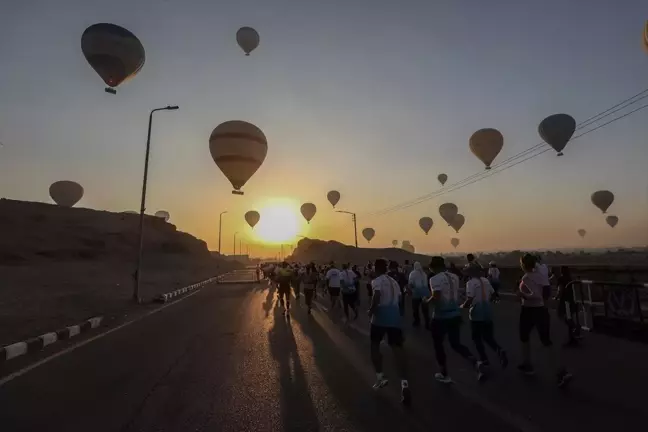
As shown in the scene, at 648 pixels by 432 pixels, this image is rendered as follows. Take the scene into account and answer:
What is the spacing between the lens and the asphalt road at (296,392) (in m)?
4.73

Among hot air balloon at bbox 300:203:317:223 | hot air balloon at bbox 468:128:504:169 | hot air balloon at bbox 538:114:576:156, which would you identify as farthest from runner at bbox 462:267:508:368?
hot air balloon at bbox 300:203:317:223

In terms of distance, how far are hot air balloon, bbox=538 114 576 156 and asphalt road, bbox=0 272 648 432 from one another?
27272mm

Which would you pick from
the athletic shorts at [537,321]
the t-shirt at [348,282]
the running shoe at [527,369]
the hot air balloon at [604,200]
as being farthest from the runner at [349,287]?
the hot air balloon at [604,200]

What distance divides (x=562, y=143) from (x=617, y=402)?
105 feet

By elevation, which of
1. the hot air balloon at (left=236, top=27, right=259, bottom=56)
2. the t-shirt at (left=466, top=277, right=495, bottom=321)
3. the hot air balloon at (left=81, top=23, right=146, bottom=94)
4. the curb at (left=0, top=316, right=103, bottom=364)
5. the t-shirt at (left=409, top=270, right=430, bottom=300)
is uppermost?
the hot air balloon at (left=236, top=27, right=259, bottom=56)

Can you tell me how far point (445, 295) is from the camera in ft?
20.0

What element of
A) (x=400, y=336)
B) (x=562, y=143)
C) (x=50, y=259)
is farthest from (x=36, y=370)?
(x=50, y=259)

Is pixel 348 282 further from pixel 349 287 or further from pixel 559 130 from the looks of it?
pixel 559 130

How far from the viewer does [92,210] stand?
4218 inches

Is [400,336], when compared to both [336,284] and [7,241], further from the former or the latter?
[7,241]

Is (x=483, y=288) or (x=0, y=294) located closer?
(x=483, y=288)

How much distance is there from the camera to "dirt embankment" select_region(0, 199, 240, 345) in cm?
1706

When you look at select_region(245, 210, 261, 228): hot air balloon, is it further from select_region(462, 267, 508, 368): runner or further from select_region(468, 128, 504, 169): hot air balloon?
select_region(462, 267, 508, 368): runner

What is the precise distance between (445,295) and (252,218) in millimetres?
58860
